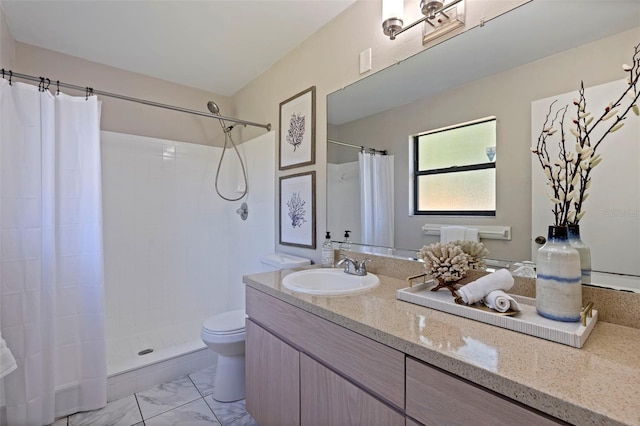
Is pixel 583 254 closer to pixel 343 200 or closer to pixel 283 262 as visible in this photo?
pixel 343 200

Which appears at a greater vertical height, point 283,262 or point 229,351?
point 283,262

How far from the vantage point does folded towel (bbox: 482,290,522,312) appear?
0.88m

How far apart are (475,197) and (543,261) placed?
1.42ft

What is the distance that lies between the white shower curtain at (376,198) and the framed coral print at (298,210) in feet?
1.28

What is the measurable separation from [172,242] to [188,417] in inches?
57.4

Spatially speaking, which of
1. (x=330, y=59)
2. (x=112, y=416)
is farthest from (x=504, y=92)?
(x=112, y=416)

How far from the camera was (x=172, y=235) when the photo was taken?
269 cm

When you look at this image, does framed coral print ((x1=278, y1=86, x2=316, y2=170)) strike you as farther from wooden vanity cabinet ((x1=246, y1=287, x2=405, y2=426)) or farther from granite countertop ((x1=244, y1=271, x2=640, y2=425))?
granite countertop ((x1=244, y1=271, x2=640, y2=425))

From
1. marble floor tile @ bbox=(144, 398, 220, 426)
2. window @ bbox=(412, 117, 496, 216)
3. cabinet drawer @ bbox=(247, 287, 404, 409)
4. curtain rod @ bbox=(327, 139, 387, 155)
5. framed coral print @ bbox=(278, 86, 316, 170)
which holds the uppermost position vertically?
framed coral print @ bbox=(278, 86, 316, 170)

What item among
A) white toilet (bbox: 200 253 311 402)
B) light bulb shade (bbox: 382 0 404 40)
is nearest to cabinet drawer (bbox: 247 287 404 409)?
white toilet (bbox: 200 253 311 402)

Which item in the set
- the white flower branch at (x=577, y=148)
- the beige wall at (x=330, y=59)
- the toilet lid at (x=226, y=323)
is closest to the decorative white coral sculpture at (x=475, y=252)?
the white flower branch at (x=577, y=148)

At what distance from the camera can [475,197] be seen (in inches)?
48.6

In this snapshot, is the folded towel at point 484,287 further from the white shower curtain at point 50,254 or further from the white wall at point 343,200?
the white shower curtain at point 50,254

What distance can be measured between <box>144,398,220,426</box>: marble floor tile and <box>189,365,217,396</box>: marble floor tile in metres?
0.14
